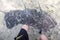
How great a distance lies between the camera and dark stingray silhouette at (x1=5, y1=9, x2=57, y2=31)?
7.80 ft

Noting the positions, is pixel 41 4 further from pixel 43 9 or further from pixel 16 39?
pixel 16 39

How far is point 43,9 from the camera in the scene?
2389 mm

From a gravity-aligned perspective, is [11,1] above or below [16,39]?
above

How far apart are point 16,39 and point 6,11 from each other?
31 cm

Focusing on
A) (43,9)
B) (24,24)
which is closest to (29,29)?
(24,24)

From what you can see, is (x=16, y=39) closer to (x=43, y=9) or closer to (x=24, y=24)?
(x=24, y=24)

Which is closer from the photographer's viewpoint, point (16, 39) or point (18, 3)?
point (16, 39)

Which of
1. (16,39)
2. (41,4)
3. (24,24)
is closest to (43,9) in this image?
(41,4)

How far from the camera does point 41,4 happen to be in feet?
7.82

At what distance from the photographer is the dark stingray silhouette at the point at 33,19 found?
2.38 metres

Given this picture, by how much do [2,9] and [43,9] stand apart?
1.31 feet

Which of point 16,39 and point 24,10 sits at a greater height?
point 24,10

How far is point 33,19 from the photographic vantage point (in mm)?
2381

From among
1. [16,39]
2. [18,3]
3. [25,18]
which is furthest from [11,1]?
[16,39]
